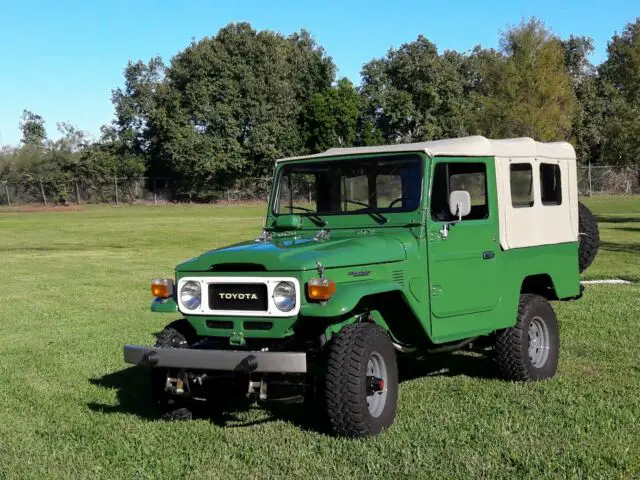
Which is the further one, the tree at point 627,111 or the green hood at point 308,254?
the tree at point 627,111

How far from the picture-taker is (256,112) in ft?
211

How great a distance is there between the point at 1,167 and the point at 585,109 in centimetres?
4947

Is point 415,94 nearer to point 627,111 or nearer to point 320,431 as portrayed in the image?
point 627,111

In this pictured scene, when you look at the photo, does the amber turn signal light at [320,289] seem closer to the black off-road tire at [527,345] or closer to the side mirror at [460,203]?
the side mirror at [460,203]

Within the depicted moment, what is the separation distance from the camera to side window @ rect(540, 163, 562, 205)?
737 centimetres

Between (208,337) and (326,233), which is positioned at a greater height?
(326,233)

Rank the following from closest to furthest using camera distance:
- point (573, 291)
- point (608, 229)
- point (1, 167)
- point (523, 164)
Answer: point (523, 164)
point (573, 291)
point (608, 229)
point (1, 167)

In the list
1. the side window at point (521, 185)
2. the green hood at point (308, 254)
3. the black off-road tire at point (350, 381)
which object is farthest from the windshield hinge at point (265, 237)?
the side window at point (521, 185)

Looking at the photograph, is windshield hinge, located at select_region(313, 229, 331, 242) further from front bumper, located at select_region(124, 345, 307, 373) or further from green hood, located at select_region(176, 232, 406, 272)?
front bumper, located at select_region(124, 345, 307, 373)

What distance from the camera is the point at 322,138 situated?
6538 cm

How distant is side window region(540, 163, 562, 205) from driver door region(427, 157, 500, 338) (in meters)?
0.89

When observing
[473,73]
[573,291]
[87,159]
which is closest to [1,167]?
[87,159]

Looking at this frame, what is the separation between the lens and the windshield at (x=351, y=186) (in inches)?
249

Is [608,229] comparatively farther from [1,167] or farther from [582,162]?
[1,167]
